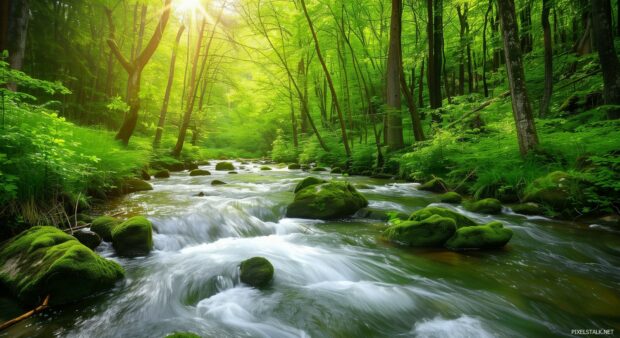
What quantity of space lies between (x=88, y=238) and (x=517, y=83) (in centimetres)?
837

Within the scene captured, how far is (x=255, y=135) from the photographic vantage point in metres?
33.2

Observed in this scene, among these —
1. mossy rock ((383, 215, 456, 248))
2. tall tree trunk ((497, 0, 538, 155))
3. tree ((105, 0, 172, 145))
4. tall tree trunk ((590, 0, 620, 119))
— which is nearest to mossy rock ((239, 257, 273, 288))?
mossy rock ((383, 215, 456, 248))

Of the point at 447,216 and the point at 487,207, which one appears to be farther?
the point at 487,207

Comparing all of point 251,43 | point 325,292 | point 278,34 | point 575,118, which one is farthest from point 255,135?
point 325,292

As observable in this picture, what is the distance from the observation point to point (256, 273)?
3.65 meters

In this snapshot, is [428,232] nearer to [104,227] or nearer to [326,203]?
[326,203]

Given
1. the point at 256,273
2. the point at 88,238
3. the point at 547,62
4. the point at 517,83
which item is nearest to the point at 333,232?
the point at 256,273

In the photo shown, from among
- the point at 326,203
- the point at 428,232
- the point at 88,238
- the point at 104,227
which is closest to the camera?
the point at 88,238

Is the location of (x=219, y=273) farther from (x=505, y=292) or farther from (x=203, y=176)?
(x=203, y=176)

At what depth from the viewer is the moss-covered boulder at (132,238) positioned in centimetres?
423

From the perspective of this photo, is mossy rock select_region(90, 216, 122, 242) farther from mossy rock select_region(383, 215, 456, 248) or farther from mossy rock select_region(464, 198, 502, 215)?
mossy rock select_region(464, 198, 502, 215)

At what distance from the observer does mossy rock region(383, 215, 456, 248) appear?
4.70 metres

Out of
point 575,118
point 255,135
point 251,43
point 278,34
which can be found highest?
point 251,43

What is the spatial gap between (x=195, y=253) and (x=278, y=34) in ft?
54.0
